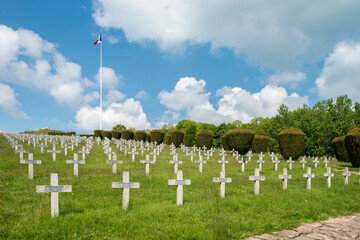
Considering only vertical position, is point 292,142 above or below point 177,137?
above

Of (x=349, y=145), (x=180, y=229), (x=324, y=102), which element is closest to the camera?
(x=180, y=229)

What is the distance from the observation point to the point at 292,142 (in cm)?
2159

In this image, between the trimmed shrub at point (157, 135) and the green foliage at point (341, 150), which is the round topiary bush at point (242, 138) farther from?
the trimmed shrub at point (157, 135)

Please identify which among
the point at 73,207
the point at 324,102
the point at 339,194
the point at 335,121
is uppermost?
the point at 324,102

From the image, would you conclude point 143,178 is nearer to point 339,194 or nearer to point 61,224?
point 61,224

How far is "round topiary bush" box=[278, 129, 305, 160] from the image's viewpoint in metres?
21.5

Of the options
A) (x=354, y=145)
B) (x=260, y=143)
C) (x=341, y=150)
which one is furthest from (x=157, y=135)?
(x=354, y=145)

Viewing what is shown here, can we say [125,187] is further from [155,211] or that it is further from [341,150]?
[341,150]

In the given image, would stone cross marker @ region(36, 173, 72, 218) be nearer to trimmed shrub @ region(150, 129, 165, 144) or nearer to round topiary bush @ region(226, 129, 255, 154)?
round topiary bush @ region(226, 129, 255, 154)

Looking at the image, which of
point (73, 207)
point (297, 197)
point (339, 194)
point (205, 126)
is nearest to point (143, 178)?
point (73, 207)

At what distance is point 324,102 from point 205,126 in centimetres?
3282

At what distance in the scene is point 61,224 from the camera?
4789 mm

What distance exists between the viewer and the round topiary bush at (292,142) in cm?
2147

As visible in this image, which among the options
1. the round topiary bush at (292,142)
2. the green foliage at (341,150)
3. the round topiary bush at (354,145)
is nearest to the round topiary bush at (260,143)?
the green foliage at (341,150)
